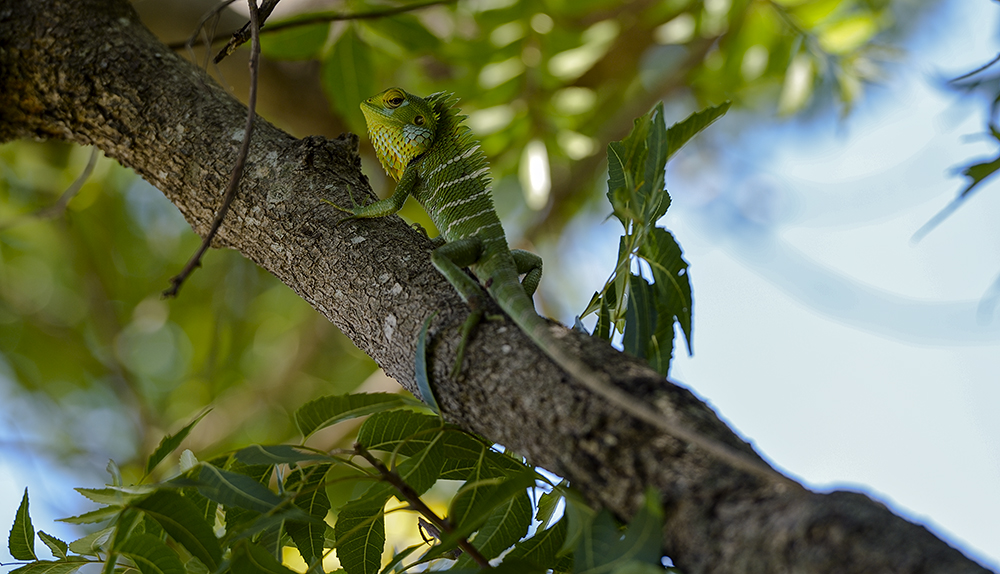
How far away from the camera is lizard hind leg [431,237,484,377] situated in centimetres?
151

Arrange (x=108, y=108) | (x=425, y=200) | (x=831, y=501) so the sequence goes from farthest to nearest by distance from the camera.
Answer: (x=425, y=200) < (x=108, y=108) < (x=831, y=501)

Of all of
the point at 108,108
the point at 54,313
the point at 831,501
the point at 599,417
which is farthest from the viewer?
the point at 54,313

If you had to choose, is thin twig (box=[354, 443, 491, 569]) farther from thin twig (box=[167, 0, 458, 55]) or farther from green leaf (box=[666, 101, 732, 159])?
thin twig (box=[167, 0, 458, 55])

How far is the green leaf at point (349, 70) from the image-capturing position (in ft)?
10.0

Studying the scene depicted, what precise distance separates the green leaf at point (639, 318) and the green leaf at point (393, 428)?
533mm

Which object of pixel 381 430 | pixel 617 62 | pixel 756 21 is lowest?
pixel 381 430

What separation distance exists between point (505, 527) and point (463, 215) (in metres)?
1.21

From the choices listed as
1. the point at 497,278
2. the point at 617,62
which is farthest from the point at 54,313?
the point at 497,278

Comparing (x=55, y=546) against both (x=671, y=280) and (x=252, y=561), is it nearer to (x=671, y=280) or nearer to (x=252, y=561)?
(x=252, y=561)

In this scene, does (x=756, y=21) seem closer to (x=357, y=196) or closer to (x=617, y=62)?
(x=617, y=62)

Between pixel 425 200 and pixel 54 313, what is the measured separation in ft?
16.6

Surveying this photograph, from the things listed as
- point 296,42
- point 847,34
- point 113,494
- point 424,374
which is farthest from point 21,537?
point 847,34

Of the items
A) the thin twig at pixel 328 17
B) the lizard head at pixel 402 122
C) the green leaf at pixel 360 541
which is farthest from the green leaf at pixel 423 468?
the thin twig at pixel 328 17

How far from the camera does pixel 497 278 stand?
6.06 feet
